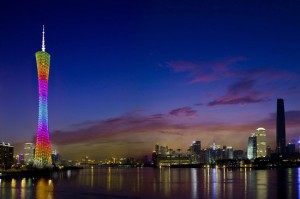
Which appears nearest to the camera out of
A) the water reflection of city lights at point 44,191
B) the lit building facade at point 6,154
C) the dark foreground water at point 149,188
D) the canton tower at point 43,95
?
the water reflection of city lights at point 44,191

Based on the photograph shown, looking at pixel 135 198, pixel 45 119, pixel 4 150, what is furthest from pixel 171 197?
pixel 4 150

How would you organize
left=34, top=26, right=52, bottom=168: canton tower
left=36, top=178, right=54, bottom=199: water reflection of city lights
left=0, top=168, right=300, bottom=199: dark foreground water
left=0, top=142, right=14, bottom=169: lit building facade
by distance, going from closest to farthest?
left=36, top=178, right=54, bottom=199: water reflection of city lights
left=0, top=168, right=300, bottom=199: dark foreground water
left=34, top=26, right=52, bottom=168: canton tower
left=0, top=142, right=14, bottom=169: lit building facade

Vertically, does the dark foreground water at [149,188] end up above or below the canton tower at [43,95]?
below

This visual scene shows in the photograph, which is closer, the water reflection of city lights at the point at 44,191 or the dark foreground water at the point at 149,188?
the water reflection of city lights at the point at 44,191

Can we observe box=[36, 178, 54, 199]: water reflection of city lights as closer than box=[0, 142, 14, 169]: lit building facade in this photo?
Yes

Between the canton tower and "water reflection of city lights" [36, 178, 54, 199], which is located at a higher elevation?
the canton tower

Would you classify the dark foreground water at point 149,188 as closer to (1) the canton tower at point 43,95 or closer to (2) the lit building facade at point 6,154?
(1) the canton tower at point 43,95

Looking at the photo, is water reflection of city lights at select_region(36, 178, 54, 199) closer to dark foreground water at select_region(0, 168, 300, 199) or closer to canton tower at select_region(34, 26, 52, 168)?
dark foreground water at select_region(0, 168, 300, 199)

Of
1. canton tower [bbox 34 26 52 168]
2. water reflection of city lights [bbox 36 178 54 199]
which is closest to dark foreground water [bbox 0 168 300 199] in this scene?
water reflection of city lights [bbox 36 178 54 199]

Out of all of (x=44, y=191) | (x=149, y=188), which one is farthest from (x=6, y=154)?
(x=44, y=191)

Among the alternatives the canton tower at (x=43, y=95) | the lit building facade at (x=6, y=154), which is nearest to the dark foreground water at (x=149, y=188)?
the canton tower at (x=43, y=95)

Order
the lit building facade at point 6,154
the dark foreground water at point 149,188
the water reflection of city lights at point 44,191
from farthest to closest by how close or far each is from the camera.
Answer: the lit building facade at point 6,154, the dark foreground water at point 149,188, the water reflection of city lights at point 44,191

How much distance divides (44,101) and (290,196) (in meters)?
51.7

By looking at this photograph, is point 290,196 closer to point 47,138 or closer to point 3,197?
point 3,197
